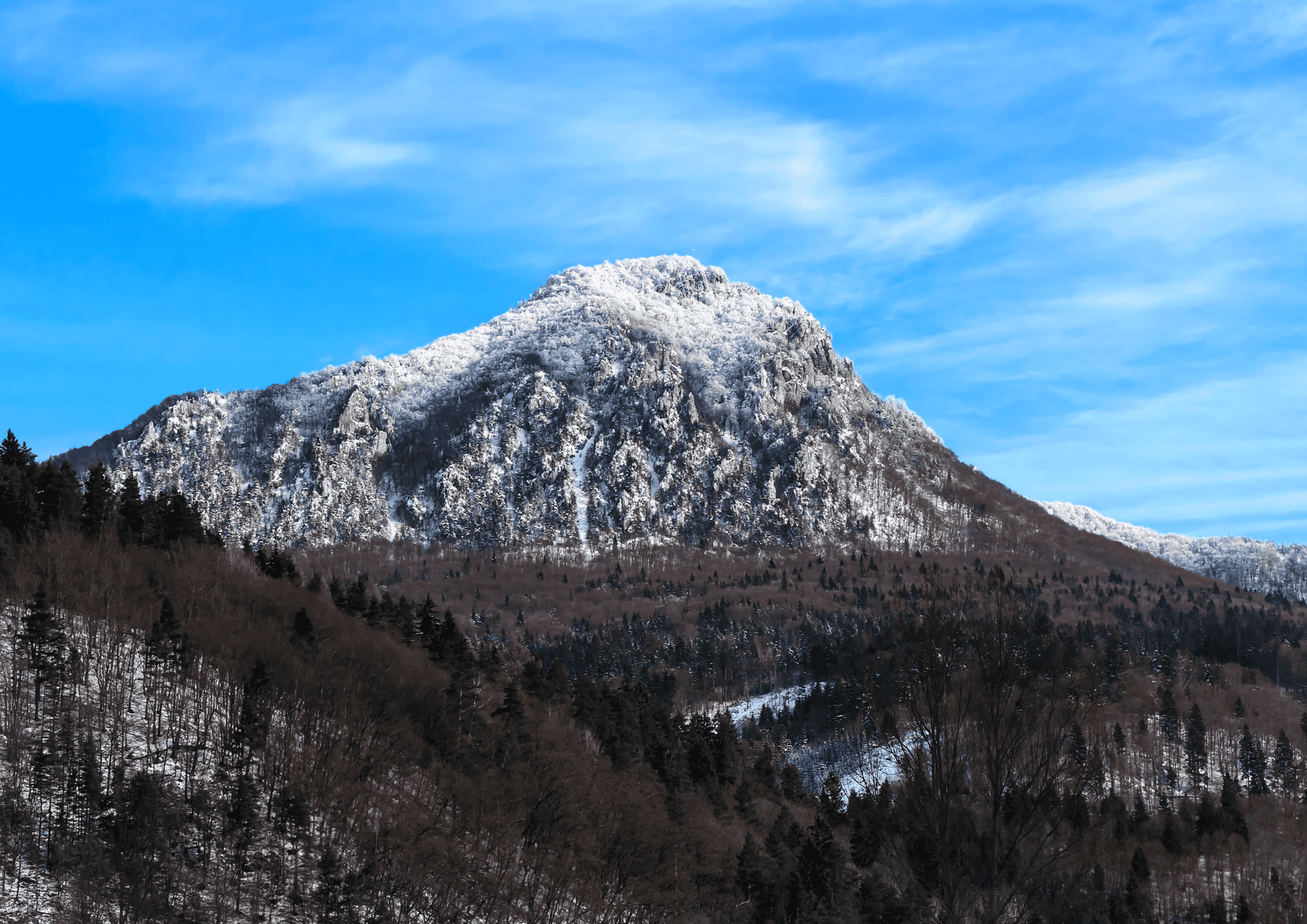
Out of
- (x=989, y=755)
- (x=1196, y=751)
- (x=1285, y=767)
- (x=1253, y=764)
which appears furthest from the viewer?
(x=1196, y=751)

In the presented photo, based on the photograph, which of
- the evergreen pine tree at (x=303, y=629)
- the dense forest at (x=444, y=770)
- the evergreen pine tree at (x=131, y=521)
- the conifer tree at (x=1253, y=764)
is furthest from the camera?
the conifer tree at (x=1253, y=764)

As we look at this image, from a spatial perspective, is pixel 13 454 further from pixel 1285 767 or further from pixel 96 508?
pixel 1285 767

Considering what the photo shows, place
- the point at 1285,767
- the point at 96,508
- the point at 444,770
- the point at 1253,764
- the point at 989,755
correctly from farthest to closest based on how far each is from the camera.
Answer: the point at 1253,764 → the point at 1285,767 → the point at 96,508 → the point at 444,770 → the point at 989,755

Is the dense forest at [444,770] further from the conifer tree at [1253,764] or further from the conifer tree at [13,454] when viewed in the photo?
the conifer tree at [1253,764]

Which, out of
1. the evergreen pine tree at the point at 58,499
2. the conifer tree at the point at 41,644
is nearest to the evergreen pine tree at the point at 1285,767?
the conifer tree at the point at 41,644

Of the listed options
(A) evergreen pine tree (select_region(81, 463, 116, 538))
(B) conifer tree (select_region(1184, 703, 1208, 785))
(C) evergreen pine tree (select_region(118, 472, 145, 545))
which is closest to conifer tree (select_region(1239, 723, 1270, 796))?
(B) conifer tree (select_region(1184, 703, 1208, 785))

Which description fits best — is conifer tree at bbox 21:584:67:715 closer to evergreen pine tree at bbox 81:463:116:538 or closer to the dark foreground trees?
evergreen pine tree at bbox 81:463:116:538

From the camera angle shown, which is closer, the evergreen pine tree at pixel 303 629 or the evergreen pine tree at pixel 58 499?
the evergreen pine tree at pixel 303 629

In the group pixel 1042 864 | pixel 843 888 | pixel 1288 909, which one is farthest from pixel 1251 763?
pixel 1042 864

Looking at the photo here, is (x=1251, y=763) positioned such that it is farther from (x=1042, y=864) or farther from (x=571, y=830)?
(x=1042, y=864)

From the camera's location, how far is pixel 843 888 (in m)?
89.8

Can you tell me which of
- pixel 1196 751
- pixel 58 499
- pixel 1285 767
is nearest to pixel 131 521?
pixel 58 499

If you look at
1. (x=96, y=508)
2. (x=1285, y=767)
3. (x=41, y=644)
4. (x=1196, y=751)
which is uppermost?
(x=96, y=508)

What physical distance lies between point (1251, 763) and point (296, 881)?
612 feet
